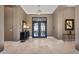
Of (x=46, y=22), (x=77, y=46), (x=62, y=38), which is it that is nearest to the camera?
(x=77, y=46)

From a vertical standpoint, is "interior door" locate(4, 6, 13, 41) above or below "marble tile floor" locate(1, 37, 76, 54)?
above

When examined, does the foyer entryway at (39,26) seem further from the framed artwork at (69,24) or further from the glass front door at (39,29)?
the framed artwork at (69,24)

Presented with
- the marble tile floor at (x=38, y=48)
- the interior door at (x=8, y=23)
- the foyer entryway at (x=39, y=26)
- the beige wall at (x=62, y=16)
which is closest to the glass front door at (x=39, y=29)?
the foyer entryway at (x=39, y=26)

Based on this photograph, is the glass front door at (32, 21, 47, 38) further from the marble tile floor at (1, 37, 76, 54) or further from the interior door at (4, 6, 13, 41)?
the marble tile floor at (1, 37, 76, 54)

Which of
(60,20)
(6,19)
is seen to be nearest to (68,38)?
(60,20)

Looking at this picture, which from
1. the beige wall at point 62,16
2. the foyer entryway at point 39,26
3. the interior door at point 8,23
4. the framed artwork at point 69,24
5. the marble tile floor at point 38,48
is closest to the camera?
the marble tile floor at point 38,48

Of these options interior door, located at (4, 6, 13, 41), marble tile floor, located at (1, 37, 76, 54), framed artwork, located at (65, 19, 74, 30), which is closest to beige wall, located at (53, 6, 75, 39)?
framed artwork, located at (65, 19, 74, 30)

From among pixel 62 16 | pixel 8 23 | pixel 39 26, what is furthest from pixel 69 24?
pixel 8 23

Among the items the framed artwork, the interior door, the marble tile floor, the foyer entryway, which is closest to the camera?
the marble tile floor
